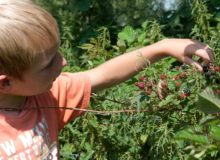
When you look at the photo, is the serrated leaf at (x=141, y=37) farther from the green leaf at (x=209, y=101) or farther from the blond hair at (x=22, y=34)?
the green leaf at (x=209, y=101)

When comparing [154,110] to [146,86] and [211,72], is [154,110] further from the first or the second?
[211,72]

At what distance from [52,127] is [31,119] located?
0.26 feet

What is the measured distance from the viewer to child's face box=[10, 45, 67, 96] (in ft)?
5.82

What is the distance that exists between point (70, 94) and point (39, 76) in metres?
0.26

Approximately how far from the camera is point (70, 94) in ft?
6.68

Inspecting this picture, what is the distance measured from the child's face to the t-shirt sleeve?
0.22m

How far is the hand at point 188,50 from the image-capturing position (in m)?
1.76

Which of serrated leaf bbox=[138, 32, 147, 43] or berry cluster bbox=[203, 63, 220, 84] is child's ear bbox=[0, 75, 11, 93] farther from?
serrated leaf bbox=[138, 32, 147, 43]

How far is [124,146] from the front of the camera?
2.55 meters


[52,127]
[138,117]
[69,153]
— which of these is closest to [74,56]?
[69,153]

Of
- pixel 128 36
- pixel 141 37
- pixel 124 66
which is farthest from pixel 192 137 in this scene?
pixel 128 36

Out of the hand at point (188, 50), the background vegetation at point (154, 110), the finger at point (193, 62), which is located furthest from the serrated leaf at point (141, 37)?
the finger at point (193, 62)

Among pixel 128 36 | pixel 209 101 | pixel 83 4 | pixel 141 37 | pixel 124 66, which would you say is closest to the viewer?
pixel 209 101

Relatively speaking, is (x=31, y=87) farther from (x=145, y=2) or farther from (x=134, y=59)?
(x=145, y=2)
